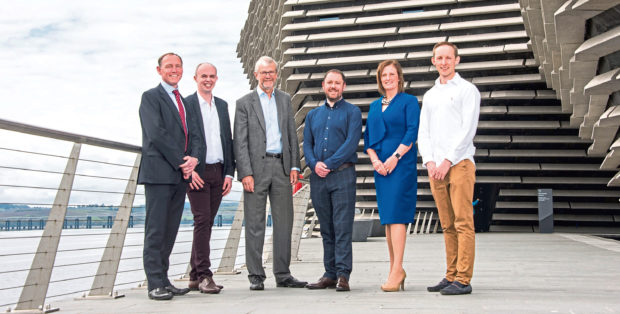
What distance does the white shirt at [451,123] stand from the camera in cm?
503

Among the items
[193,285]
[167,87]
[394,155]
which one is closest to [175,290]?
[193,285]

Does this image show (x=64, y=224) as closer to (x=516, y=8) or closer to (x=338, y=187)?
(x=338, y=187)

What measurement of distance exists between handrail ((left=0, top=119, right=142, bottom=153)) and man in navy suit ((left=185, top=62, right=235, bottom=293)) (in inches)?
21.8

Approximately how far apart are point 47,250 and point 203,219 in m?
1.43

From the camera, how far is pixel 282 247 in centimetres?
581

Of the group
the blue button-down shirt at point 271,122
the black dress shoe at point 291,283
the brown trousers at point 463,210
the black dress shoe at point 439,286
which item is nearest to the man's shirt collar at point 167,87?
the blue button-down shirt at point 271,122

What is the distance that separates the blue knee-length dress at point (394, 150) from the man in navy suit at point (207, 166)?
3.96ft

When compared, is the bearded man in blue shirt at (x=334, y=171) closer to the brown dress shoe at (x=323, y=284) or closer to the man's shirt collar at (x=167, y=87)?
the brown dress shoe at (x=323, y=284)

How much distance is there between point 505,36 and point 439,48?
2075cm

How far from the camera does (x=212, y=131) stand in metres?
5.62

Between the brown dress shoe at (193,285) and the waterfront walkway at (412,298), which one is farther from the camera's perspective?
the brown dress shoe at (193,285)

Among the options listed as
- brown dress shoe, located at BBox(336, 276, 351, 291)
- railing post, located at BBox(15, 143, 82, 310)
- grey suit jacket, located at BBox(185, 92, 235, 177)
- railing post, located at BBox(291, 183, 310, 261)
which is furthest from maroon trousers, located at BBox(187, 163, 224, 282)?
railing post, located at BBox(291, 183, 310, 261)

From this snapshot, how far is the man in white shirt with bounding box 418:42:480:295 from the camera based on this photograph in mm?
5000

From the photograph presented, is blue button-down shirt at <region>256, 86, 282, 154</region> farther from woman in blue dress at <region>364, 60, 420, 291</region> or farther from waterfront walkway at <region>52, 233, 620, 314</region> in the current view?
waterfront walkway at <region>52, 233, 620, 314</region>
